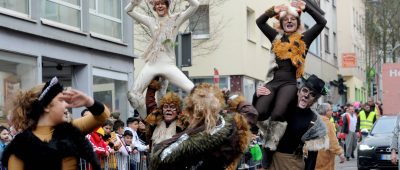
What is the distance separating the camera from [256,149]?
50.6 feet

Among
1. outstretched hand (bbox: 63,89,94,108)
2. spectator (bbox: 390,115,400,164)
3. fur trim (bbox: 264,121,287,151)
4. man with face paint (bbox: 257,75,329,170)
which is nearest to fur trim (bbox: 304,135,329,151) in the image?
man with face paint (bbox: 257,75,329,170)

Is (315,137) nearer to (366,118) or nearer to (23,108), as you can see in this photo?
(23,108)

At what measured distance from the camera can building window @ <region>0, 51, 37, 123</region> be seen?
51.1ft

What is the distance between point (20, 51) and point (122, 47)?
4.97m

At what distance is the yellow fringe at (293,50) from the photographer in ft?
28.2

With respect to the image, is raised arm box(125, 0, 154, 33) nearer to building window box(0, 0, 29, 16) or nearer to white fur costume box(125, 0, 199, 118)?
white fur costume box(125, 0, 199, 118)

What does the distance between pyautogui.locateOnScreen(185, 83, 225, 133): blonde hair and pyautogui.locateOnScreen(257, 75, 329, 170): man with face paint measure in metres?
1.54

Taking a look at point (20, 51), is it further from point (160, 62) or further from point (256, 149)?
point (160, 62)

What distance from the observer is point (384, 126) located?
2064 cm

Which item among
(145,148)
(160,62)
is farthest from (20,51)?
(160,62)

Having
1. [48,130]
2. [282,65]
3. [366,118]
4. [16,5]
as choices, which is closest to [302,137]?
[282,65]

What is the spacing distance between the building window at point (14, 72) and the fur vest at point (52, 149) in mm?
9797

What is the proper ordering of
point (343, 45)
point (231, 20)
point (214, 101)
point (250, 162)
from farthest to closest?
1. point (343, 45)
2. point (231, 20)
3. point (250, 162)
4. point (214, 101)

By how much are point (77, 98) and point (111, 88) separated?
48.9 ft
